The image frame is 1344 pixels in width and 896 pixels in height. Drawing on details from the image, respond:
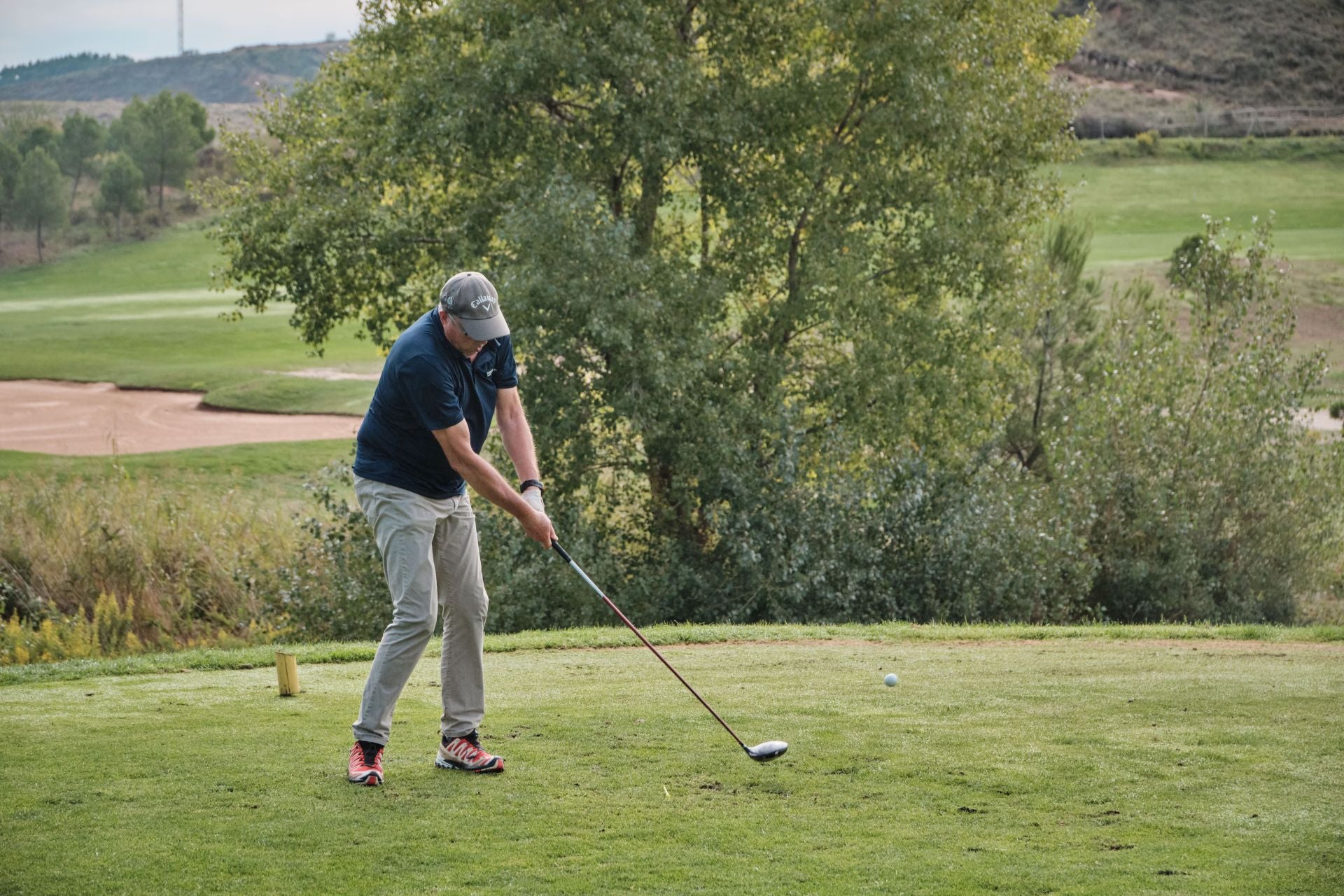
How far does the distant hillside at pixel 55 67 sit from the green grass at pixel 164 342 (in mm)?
117157

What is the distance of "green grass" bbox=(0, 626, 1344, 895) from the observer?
4.67m

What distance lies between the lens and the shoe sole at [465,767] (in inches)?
233

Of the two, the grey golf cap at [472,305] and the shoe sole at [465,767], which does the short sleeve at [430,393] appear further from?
the shoe sole at [465,767]

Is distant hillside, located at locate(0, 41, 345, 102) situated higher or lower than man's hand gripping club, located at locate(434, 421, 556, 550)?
higher

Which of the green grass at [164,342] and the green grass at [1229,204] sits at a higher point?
the green grass at [1229,204]

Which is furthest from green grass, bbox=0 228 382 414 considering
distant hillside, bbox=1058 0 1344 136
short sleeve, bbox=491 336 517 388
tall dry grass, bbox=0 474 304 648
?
distant hillside, bbox=1058 0 1344 136

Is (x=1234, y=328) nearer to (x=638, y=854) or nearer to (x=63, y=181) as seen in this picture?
(x=638, y=854)

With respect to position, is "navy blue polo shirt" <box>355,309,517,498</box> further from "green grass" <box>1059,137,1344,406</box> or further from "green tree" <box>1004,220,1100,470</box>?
"green grass" <box>1059,137,1344,406</box>

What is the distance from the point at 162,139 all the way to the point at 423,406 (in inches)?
2589

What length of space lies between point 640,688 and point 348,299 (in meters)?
14.9

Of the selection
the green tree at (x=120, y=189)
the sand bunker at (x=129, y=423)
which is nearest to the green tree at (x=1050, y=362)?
the sand bunker at (x=129, y=423)

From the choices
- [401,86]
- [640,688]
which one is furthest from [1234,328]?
[640,688]

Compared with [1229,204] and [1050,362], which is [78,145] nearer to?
[1229,204]

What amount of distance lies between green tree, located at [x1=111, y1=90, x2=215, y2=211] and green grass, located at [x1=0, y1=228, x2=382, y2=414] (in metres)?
10.3
